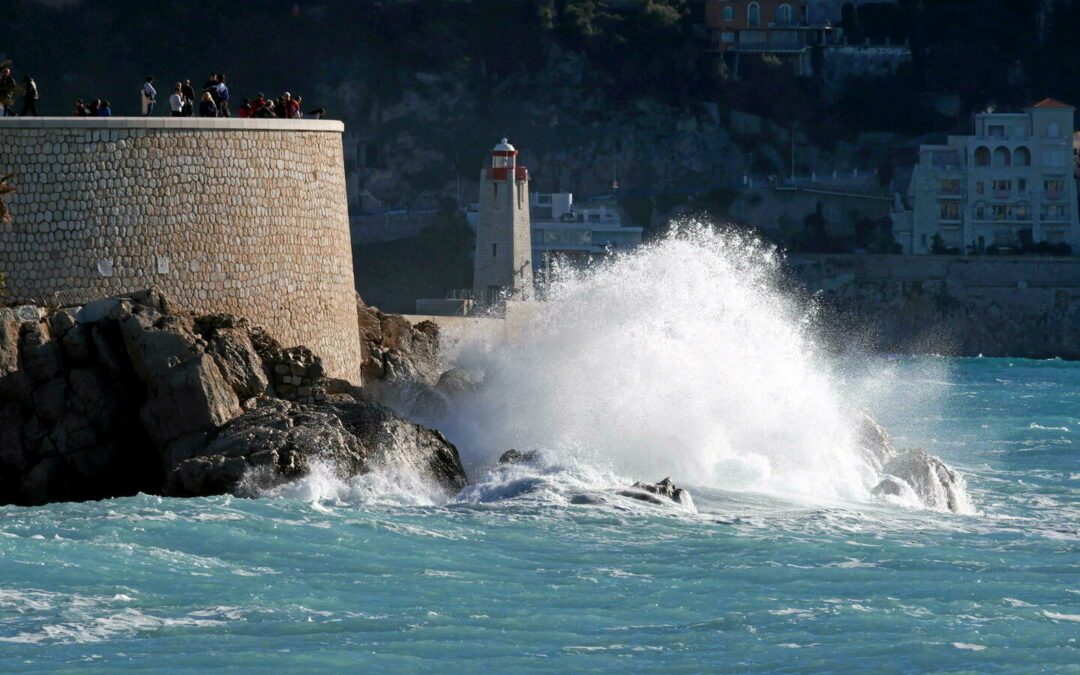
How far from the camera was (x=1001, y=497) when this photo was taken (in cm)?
2619

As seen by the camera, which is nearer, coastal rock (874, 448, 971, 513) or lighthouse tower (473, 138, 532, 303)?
coastal rock (874, 448, 971, 513)

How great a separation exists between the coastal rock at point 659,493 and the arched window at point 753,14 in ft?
199

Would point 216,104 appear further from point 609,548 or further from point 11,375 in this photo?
point 609,548

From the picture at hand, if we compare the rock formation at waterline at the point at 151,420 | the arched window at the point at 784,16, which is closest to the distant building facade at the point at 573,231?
the arched window at the point at 784,16

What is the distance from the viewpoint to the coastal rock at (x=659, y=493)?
75.2ft

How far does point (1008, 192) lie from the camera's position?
73688mm

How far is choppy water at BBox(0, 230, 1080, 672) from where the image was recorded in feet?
55.2

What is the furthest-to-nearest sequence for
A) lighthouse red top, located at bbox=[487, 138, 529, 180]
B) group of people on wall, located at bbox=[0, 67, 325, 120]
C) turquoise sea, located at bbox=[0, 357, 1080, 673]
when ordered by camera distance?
lighthouse red top, located at bbox=[487, 138, 529, 180], group of people on wall, located at bbox=[0, 67, 325, 120], turquoise sea, located at bbox=[0, 357, 1080, 673]

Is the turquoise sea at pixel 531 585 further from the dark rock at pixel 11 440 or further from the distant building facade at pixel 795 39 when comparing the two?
the distant building facade at pixel 795 39

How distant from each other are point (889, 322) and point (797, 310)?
2.65 m

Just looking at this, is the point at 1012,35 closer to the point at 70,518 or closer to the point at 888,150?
the point at 888,150

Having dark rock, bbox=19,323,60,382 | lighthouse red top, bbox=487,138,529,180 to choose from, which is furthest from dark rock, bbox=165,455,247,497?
lighthouse red top, bbox=487,138,529,180

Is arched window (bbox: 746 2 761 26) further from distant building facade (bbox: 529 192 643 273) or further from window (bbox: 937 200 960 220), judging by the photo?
distant building facade (bbox: 529 192 643 273)

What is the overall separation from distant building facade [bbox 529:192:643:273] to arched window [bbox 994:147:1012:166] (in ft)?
40.0
